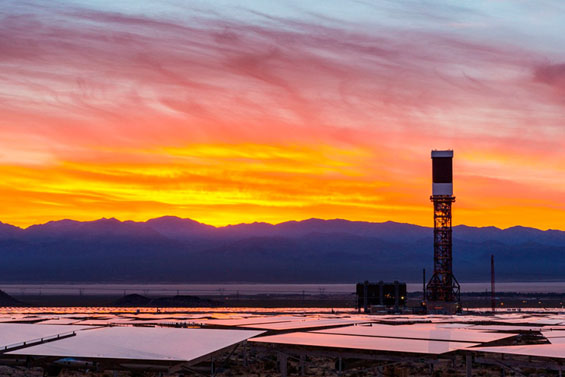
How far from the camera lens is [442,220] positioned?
113 metres

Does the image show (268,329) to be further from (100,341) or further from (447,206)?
(447,206)

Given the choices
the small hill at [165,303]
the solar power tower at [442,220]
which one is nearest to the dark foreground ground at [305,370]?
the solar power tower at [442,220]

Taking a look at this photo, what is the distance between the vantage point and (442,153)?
368ft

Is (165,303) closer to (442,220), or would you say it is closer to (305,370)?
(442,220)

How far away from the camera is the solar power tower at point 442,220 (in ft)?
367

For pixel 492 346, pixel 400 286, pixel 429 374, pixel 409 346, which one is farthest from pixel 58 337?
pixel 400 286

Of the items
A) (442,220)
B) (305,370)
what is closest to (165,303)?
(442,220)

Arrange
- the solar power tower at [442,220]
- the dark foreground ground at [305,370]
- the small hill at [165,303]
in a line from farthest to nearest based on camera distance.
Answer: the small hill at [165,303] < the solar power tower at [442,220] < the dark foreground ground at [305,370]

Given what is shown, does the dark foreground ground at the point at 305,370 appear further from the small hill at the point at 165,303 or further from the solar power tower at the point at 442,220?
the small hill at the point at 165,303

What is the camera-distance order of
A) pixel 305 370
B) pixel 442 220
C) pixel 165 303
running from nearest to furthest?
pixel 305 370 < pixel 442 220 < pixel 165 303

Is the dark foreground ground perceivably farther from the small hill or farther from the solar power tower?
the small hill

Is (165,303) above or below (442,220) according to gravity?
below

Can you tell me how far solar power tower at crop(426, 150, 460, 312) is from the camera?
11181 centimetres

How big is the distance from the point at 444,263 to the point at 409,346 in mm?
79669
